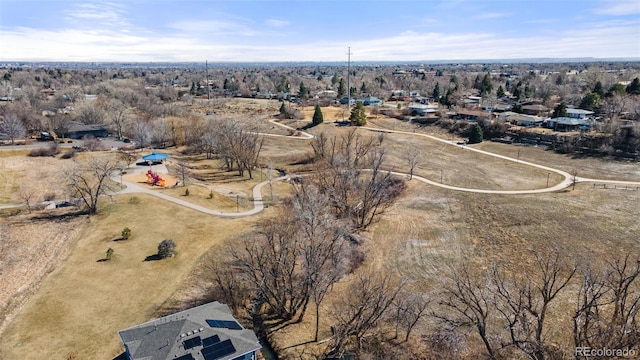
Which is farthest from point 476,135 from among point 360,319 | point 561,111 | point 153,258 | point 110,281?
point 110,281

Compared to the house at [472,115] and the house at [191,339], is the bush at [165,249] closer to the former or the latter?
the house at [191,339]

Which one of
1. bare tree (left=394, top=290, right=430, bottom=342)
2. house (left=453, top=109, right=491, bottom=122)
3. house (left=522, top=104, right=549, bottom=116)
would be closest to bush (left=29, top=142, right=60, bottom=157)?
bare tree (left=394, top=290, right=430, bottom=342)

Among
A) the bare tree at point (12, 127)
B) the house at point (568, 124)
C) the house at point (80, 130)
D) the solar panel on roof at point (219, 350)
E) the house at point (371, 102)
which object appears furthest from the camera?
the house at point (371, 102)

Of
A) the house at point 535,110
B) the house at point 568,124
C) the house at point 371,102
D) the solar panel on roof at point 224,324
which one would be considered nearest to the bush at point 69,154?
the solar panel on roof at point 224,324

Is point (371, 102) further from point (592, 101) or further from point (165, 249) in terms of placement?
point (165, 249)

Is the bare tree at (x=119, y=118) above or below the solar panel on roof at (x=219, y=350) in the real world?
above

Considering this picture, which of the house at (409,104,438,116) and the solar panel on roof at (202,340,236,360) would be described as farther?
the house at (409,104,438,116)

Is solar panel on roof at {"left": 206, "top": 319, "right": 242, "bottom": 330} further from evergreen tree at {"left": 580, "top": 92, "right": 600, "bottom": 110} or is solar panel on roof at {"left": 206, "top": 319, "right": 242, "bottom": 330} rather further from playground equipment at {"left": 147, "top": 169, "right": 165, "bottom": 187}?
evergreen tree at {"left": 580, "top": 92, "right": 600, "bottom": 110}

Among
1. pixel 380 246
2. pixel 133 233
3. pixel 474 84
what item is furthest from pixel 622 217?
pixel 474 84
